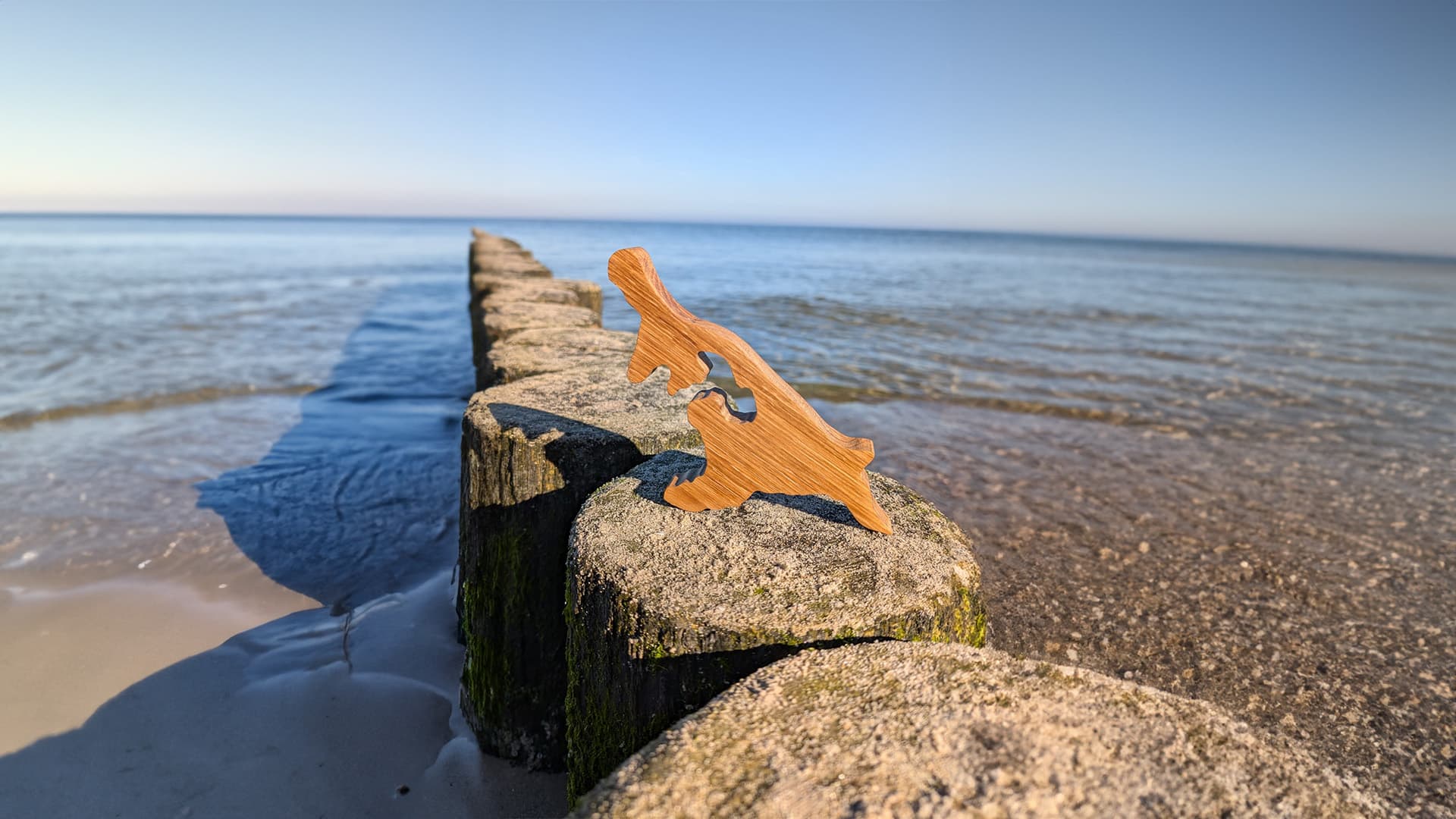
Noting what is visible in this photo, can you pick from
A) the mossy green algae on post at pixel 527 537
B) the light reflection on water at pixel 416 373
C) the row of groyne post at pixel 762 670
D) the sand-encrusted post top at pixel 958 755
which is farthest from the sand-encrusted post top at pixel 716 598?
the light reflection on water at pixel 416 373

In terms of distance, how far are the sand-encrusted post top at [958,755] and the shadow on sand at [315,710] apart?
175 cm

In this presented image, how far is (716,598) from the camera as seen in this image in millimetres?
1704

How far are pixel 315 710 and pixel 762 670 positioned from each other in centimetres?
249

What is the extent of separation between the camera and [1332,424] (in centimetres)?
773

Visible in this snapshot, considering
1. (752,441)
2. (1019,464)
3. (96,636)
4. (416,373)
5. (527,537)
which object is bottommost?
(96,636)

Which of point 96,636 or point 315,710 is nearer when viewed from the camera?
point 315,710

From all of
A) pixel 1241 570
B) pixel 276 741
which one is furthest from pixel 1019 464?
pixel 276 741

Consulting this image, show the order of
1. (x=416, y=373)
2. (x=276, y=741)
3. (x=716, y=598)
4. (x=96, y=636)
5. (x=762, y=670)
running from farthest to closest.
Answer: (x=416, y=373), (x=96, y=636), (x=276, y=741), (x=716, y=598), (x=762, y=670)

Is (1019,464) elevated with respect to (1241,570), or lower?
elevated

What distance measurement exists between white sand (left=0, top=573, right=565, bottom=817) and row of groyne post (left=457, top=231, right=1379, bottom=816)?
25cm

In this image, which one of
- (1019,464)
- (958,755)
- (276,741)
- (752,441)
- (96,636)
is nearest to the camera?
(958,755)

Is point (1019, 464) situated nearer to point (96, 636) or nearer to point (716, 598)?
point (716, 598)

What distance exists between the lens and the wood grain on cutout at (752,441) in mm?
2076

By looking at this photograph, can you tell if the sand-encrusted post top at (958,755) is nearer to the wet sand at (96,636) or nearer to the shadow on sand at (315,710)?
the shadow on sand at (315,710)
